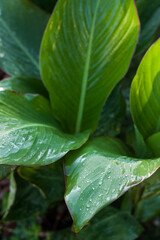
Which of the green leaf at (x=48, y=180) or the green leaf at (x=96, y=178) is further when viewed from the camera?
the green leaf at (x=48, y=180)

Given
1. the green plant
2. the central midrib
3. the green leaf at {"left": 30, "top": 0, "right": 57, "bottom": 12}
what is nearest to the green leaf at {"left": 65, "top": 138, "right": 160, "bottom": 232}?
the green plant

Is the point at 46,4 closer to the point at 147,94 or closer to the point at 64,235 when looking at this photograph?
the point at 147,94

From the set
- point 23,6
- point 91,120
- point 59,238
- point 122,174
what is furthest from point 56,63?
point 59,238

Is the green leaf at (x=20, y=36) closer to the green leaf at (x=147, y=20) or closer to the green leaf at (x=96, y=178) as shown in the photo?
the green leaf at (x=147, y=20)

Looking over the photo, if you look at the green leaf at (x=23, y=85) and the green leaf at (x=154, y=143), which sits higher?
the green leaf at (x=23, y=85)

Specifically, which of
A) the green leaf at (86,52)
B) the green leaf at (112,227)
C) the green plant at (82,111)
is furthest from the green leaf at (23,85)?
the green leaf at (112,227)

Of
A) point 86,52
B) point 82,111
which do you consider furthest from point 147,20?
point 82,111

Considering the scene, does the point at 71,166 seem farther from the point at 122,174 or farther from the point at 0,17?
the point at 0,17
